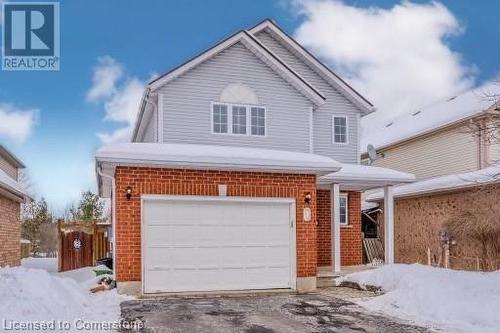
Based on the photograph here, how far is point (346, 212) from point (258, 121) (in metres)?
4.51

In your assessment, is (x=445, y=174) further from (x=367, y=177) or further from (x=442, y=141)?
(x=367, y=177)

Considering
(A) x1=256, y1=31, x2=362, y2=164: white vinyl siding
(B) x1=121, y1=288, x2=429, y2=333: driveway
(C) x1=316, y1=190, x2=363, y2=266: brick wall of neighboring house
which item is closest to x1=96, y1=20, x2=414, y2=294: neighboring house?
(C) x1=316, y1=190, x2=363, y2=266: brick wall of neighboring house

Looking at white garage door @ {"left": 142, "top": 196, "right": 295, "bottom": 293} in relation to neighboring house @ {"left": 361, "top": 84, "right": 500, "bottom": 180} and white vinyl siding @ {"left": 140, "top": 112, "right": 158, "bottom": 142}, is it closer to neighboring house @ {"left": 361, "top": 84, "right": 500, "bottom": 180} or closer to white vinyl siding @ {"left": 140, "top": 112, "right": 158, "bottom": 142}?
white vinyl siding @ {"left": 140, "top": 112, "right": 158, "bottom": 142}

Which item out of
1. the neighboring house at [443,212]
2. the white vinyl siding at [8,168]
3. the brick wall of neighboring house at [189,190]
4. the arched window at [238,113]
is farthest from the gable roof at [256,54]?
the white vinyl siding at [8,168]

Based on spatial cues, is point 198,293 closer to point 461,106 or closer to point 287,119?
point 287,119

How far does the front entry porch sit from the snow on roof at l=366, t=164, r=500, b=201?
9.12ft

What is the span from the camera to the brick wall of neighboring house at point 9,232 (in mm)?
16859

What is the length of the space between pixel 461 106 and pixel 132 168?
52.5 feet

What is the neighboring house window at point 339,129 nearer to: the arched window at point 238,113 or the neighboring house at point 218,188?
the neighboring house at point 218,188

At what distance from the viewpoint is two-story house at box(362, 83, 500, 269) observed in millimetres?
17828

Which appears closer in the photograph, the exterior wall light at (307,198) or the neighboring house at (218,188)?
the neighboring house at (218,188)

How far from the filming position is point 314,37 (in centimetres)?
2319

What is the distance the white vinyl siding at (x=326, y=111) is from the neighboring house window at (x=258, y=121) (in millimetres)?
2419

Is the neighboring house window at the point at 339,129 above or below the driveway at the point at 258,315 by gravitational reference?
above
